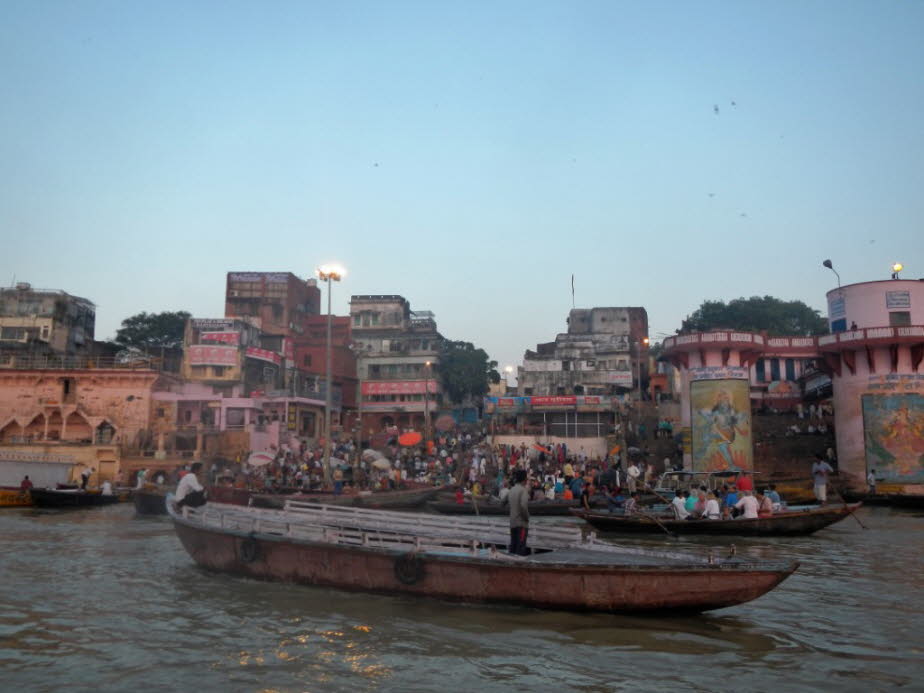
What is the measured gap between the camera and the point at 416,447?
143 feet

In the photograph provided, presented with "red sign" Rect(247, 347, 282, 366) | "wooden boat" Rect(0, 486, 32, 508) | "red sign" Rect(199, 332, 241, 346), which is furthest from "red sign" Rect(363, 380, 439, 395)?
"wooden boat" Rect(0, 486, 32, 508)

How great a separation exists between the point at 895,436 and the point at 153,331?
53632 mm

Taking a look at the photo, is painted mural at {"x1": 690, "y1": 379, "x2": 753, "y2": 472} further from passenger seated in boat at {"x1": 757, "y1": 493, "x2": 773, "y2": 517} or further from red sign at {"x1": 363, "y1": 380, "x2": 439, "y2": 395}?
red sign at {"x1": 363, "y1": 380, "x2": 439, "y2": 395}

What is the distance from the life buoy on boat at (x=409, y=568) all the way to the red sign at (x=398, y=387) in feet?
147

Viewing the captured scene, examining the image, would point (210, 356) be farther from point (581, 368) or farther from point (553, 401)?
point (581, 368)

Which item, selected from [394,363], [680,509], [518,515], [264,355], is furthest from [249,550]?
[394,363]

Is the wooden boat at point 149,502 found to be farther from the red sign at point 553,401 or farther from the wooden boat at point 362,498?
the red sign at point 553,401

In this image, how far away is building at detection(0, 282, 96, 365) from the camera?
4922 cm

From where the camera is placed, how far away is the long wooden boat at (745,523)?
18.4 m

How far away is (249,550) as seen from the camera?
11922mm

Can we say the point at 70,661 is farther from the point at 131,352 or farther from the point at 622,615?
the point at 131,352

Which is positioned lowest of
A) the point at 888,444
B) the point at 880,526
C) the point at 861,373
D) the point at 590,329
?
the point at 880,526

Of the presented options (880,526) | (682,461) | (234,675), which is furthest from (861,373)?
(234,675)

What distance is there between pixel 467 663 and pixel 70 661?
4.27m
